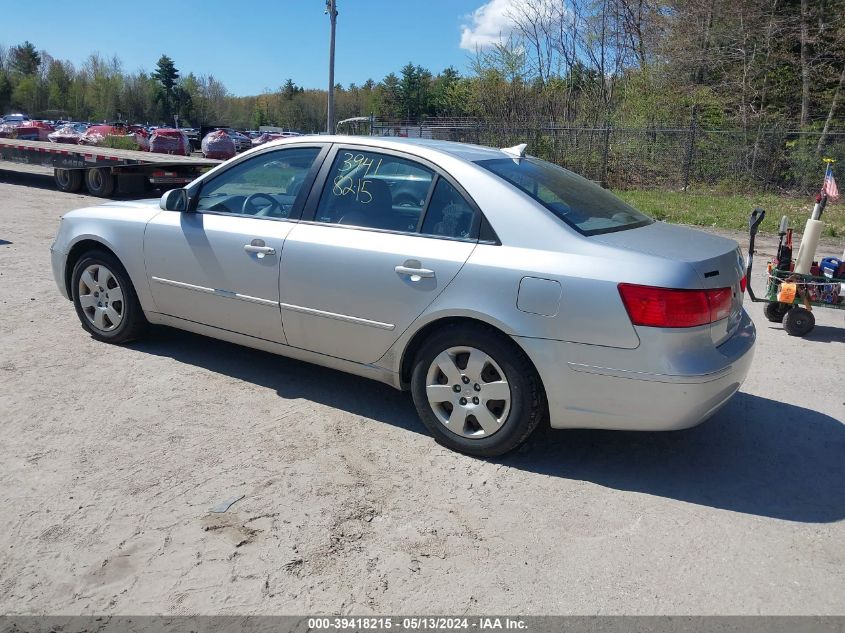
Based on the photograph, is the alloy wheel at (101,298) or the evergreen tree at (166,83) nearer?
the alloy wheel at (101,298)

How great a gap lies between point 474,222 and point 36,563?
2.56 metres

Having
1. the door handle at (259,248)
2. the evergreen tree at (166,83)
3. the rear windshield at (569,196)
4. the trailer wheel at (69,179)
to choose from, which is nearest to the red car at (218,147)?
the trailer wheel at (69,179)

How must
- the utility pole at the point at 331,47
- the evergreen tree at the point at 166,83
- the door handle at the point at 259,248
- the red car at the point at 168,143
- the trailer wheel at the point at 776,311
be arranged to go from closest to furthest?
1. the door handle at the point at 259,248
2. the trailer wheel at the point at 776,311
3. the utility pole at the point at 331,47
4. the red car at the point at 168,143
5. the evergreen tree at the point at 166,83

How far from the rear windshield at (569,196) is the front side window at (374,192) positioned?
42 centimetres

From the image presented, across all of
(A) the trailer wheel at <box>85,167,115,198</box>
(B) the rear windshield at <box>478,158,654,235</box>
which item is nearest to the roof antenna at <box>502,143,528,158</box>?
(B) the rear windshield at <box>478,158,654,235</box>

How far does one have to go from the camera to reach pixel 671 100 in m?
24.3

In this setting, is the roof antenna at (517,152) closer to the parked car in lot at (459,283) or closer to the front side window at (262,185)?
the parked car in lot at (459,283)

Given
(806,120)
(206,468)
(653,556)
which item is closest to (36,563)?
(206,468)

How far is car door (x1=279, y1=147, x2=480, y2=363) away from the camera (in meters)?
3.88

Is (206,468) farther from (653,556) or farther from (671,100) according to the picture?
(671,100)

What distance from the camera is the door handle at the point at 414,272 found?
3828 millimetres

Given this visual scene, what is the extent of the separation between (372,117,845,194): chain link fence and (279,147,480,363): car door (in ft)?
59.3

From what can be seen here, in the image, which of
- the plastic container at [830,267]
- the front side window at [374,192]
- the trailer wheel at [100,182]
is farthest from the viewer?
the trailer wheel at [100,182]

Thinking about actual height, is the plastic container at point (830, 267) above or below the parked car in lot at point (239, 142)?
below
